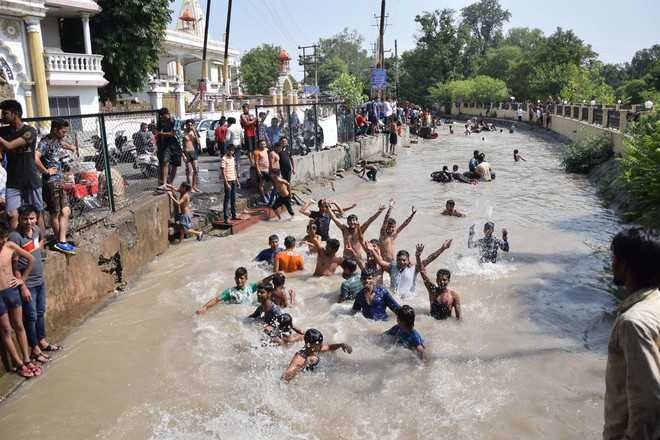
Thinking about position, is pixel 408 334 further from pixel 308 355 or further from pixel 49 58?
pixel 49 58

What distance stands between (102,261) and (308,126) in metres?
11.1

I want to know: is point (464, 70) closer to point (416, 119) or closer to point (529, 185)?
point (416, 119)

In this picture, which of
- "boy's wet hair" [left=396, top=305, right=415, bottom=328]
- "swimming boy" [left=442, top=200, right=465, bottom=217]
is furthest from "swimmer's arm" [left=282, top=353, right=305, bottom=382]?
"swimming boy" [left=442, top=200, right=465, bottom=217]

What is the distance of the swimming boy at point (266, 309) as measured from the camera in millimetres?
7508

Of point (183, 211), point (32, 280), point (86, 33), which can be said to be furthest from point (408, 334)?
point (86, 33)

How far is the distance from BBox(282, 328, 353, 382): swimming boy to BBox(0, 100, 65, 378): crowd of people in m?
2.81

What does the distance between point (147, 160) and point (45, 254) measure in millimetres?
5725

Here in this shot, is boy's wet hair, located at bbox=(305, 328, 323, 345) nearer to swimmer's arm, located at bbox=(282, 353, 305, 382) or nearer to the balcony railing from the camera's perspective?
swimmer's arm, located at bbox=(282, 353, 305, 382)

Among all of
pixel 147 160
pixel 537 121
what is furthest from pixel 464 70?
pixel 147 160

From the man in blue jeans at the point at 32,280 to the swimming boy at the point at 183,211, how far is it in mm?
4920

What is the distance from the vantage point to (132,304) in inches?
333

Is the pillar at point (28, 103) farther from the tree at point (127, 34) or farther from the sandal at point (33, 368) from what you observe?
the sandal at point (33, 368)

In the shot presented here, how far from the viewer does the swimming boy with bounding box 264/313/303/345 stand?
23.4 ft

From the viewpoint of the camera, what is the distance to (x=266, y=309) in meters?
7.61
